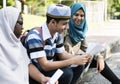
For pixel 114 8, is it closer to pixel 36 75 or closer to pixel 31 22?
pixel 31 22

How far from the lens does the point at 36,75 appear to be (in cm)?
413

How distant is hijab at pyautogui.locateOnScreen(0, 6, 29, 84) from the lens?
3.58 m

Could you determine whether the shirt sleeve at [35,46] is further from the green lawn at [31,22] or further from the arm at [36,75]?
the green lawn at [31,22]

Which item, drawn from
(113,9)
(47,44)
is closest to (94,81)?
(47,44)

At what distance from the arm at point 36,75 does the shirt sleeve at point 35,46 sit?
0.36 ft

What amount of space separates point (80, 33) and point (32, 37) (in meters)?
1.34

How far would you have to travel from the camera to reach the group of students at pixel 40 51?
3.63 meters

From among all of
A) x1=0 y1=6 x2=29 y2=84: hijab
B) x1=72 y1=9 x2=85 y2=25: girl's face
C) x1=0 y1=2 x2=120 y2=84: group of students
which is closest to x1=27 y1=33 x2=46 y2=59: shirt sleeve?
x1=0 y1=2 x2=120 y2=84: group of students

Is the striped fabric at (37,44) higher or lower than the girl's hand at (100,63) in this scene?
higher

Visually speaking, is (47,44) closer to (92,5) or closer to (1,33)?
(1,33)

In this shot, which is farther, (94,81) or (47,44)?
(94,81)

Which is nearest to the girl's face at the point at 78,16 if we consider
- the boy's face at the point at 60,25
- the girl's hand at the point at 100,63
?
→ the girl's hand at the point at 100,63

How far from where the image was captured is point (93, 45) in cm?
464

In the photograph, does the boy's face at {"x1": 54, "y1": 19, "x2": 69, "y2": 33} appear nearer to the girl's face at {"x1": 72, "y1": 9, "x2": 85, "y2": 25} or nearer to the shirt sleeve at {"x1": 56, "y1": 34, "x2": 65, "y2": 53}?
the shirt sleeve at {"x1": 56, "y1": 34, "x2": 65, "y2": 53}
